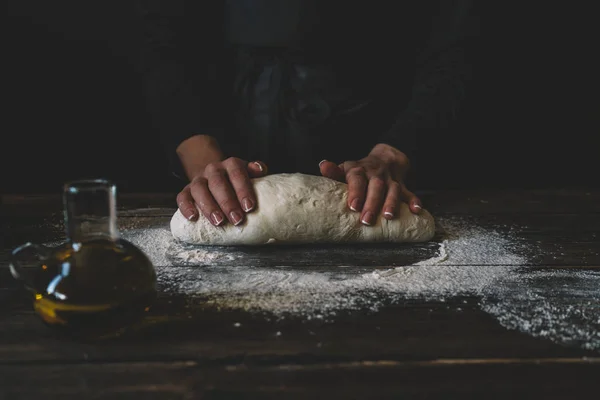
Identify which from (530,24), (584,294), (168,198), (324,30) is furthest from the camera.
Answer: (530,24)

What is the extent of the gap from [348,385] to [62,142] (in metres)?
2.11

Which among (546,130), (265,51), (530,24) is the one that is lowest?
(546,130)

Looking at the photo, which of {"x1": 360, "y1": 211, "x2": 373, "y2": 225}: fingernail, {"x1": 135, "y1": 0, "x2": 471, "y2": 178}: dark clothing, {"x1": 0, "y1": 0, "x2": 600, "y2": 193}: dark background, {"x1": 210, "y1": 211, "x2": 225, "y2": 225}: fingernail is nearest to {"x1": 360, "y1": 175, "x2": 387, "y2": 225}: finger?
{"x1": 360, "y1": 211, "x2": 373, "y2": 225}: fingernail

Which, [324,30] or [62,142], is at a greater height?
[324,30]

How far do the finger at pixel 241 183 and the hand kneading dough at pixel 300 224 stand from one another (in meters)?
0.01

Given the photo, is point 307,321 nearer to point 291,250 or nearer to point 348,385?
point 348,385

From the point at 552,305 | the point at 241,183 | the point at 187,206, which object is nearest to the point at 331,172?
the point at 241,183

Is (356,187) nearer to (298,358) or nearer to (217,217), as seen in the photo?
(217,217)

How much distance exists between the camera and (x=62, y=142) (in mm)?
2393

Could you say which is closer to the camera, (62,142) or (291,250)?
(291,250)

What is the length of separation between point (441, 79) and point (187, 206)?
941 millimetres

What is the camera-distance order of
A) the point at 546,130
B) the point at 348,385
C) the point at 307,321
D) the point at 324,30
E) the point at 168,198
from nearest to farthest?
the point at 348,385 < the point at 307,321 < the point at 168,198 < the point at 324,30 < the point at 546,130

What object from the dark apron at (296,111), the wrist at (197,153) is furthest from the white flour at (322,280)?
the dark apron at (296,111)

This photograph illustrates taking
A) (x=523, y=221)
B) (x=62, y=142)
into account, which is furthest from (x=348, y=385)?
(x=62, y=142)
